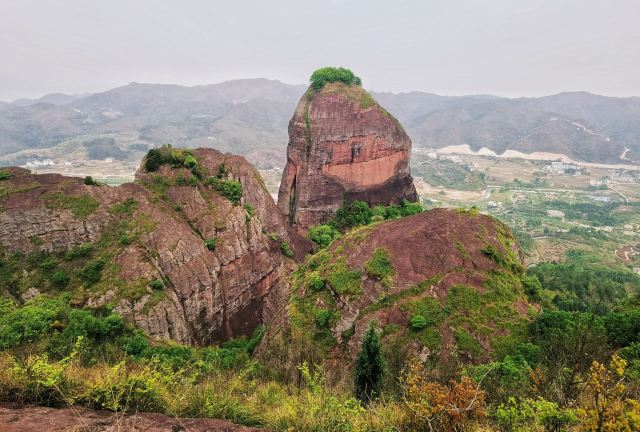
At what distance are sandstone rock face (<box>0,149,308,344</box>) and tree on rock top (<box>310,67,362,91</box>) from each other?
111ft

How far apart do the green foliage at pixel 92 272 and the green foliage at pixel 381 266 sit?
21.2 metres

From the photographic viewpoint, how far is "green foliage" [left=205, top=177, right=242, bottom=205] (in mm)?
40906

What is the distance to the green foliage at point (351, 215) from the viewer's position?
201ft

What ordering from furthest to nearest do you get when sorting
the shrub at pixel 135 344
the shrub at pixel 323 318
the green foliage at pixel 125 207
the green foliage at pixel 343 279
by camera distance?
the green foliage at pixel 125 207 → the green foliage at pixel 343 279 → the shrub at pixel 323 318 → the shrub at pixel 135 344

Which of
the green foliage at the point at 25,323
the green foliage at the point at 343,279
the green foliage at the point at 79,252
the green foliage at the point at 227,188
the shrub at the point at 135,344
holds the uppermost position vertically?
the green foliage at the point at 227,188

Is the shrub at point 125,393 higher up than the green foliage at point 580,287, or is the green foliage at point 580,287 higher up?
the shrub at point 125,393

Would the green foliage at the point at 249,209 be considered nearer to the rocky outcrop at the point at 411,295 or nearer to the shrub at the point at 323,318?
the rocky outcrop at the point at 411,295

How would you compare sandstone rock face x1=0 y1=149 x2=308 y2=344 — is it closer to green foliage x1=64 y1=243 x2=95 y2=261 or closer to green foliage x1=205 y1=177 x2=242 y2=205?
green foliage x1=64 y1=243 x2=95 y2=261

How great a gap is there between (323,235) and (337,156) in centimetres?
1449

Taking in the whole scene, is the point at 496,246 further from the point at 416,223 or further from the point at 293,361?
the point at 293,361

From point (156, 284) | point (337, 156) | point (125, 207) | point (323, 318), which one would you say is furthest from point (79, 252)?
point (337, 156)

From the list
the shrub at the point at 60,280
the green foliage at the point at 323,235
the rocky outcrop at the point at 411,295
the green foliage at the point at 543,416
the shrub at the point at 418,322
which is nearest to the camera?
the green foliage at the point at 543,416

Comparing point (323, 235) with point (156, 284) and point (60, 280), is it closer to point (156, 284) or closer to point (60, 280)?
point (156, 284)

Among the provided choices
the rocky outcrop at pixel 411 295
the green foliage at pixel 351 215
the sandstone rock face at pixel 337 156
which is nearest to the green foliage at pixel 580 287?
the rocky outcrop at pixel 411 295
